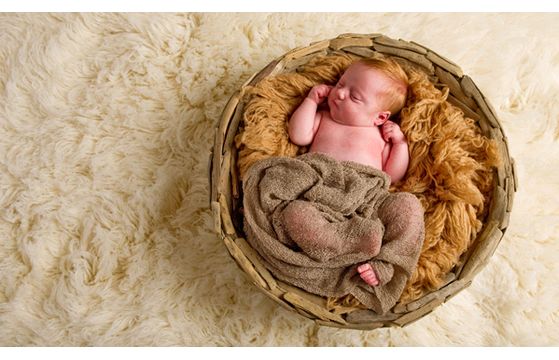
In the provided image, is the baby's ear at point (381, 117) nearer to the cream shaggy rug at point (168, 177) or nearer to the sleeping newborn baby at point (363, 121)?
the sleeping newborn baby at point (363, 121)

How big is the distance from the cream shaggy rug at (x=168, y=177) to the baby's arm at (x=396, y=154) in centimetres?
38

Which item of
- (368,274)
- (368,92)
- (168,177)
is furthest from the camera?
(168,177)

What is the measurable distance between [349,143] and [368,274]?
1.17 feet

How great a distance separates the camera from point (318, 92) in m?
1.56

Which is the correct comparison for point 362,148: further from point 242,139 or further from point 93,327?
point 93,327

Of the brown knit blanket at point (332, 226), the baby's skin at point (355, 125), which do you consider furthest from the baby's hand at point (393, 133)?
the brown knit blanket at point (332, 226)

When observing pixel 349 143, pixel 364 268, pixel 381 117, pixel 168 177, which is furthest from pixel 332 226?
pixel 168 177

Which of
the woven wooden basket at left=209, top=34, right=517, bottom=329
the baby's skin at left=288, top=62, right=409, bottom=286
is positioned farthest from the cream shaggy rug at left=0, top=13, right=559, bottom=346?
the baby's skin at left=288, top=62, right=409, bottom=286

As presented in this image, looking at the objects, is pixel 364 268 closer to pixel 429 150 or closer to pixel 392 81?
pixel 429 150

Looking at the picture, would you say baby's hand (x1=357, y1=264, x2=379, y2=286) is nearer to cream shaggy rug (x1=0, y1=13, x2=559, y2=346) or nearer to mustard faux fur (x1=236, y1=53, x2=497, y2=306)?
mustard faux fur (x1=236, y1=53, x2=497, y2=306)

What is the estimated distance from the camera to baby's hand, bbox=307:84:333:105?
156cm

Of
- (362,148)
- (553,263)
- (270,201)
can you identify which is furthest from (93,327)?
(553,263)

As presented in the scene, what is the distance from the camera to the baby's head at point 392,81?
151 centimetres

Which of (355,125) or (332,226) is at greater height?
(355,125)
